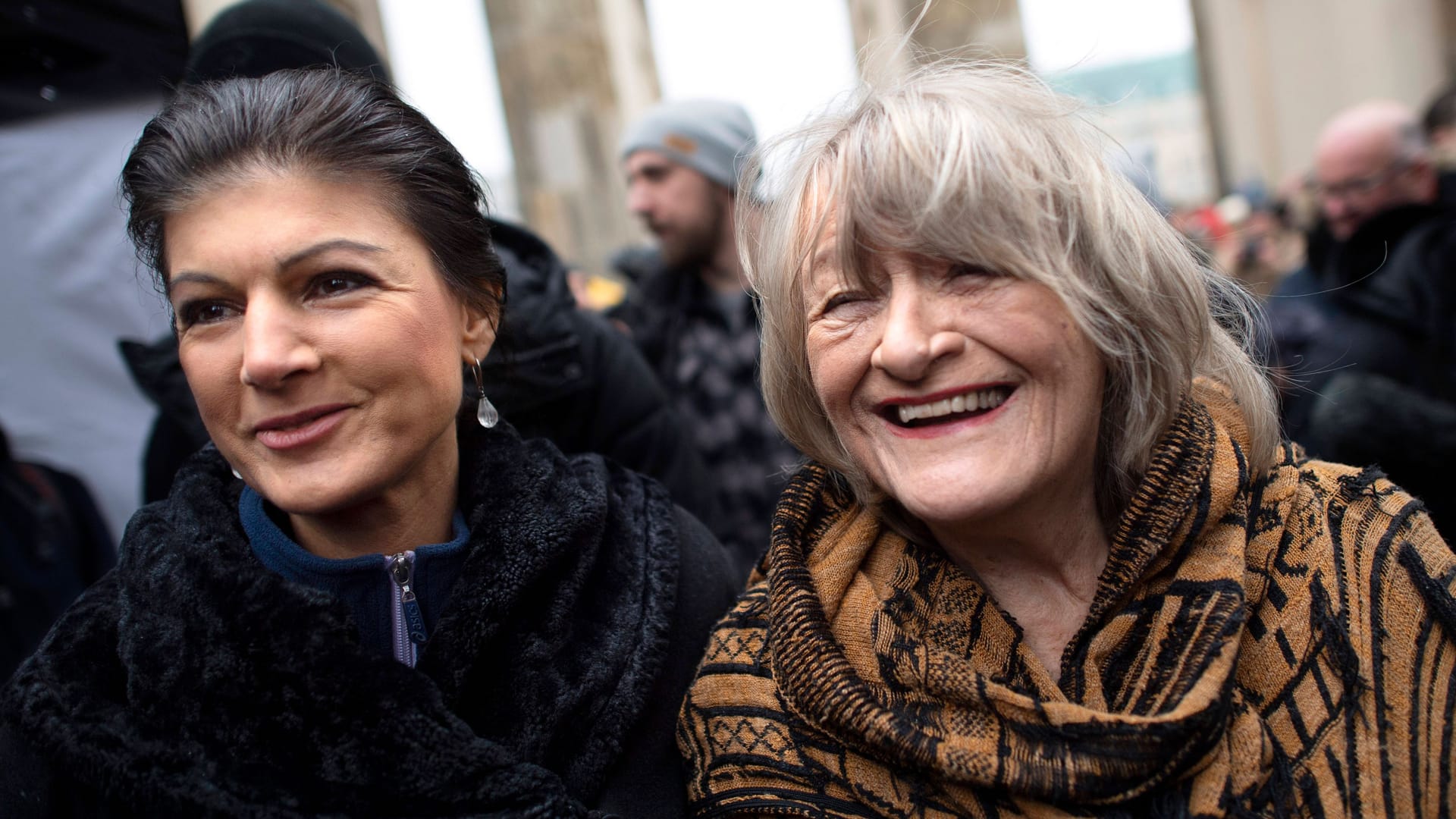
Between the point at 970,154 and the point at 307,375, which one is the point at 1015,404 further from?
the point at 307,375

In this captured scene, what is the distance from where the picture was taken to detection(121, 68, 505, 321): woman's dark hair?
5.22ft

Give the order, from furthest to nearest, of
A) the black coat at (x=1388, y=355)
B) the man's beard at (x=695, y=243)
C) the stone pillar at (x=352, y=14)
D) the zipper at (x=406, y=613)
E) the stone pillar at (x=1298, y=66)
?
the stone pillar at (x=1298, y=66)
the man's beard at (x=695, y=243)
the stone pillar at (x=352, y=14)
the black coat at (x=1388, y=355)
the zipper at (x=406, y=613)

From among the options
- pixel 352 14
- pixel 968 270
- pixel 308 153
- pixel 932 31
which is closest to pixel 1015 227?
pixel 968 270

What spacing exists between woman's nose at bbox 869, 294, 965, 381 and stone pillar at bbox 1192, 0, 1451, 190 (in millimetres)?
13881

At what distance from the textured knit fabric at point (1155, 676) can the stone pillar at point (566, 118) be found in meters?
6.97

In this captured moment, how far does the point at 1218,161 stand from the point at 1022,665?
19.4 meters

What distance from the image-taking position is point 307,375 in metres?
1.56

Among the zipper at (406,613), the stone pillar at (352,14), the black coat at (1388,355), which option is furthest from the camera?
the stone pillar at (352,14)

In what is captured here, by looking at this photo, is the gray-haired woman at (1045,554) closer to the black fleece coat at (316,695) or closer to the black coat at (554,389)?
the black fleece coat at (316,695)

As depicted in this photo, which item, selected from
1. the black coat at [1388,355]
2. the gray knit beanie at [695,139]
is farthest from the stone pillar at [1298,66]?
the gray knit beanie at [695,139]

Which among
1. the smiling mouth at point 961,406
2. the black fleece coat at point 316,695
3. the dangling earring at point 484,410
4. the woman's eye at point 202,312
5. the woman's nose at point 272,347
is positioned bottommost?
the black fleece coat at point 316,695

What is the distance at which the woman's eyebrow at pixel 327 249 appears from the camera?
5.04 ft

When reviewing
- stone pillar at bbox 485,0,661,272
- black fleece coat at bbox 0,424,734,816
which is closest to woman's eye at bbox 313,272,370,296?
black fleece coat at bbox 0,424,734,816

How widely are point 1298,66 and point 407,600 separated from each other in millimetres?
16486
